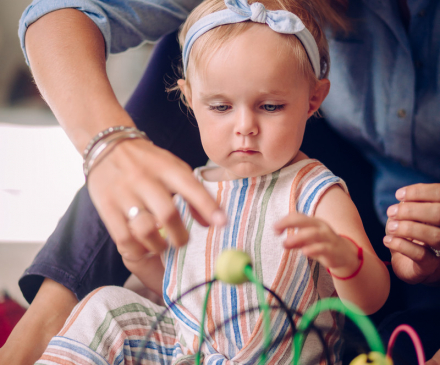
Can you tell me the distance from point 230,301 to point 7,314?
645 mm

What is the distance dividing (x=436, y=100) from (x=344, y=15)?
0.30 m

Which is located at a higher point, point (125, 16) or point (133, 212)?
point (125, 16)

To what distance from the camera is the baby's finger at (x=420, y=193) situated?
26.2 inches

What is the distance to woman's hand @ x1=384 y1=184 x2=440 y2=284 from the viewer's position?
2.15 feet

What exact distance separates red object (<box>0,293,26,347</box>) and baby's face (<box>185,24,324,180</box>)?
0.66m

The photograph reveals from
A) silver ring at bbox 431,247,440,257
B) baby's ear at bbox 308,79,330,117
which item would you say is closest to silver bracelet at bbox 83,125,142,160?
baby's ear at bbox 308,79,330,117

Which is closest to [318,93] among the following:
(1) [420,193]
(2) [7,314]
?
(1) [420,193]

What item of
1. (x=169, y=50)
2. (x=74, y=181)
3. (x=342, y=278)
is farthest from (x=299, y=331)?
(x=74, y=181)

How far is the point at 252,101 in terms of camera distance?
2.01 feet

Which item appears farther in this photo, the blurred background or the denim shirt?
the blurred background

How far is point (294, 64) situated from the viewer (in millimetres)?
629

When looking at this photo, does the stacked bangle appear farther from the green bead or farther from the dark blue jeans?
the dark blue jeans

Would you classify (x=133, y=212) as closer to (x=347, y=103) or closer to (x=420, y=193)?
(x=420, y=193)

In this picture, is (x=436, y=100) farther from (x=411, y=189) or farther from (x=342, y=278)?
(x=342, y=278)
